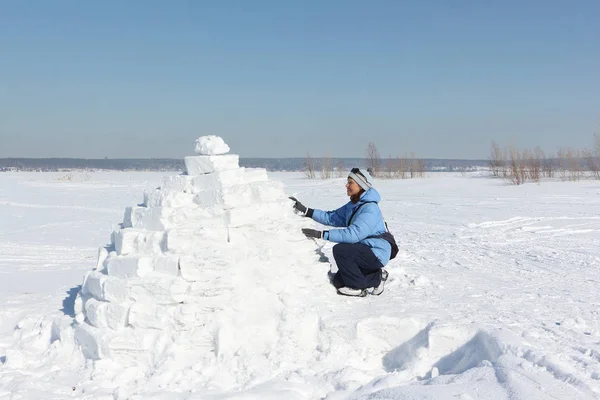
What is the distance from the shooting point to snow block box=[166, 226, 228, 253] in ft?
14.3

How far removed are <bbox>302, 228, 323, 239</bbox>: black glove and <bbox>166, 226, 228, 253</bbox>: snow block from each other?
2.69ft

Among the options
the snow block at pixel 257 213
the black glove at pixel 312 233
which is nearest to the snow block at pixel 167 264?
the snow block at pixel 257 213

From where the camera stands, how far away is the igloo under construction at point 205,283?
160 inches

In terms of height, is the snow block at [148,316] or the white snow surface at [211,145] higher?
the white snow surface at [211,145]

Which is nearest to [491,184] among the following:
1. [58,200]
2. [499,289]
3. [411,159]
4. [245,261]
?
[411,159]

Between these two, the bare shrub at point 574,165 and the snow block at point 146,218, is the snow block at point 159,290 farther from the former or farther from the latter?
the bare shrub at point 574,165

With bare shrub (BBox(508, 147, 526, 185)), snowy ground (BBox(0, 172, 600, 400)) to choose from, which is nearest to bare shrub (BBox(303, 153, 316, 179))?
bare shrub (BBox(508, 147, 526, 185))

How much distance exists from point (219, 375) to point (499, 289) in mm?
3065

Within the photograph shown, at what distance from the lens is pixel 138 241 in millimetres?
4605

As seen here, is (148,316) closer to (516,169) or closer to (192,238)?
(192,238)

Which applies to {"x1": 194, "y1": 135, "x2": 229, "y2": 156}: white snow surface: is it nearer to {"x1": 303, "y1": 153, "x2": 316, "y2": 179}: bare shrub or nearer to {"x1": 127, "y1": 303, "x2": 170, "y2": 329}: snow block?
{"x1": 127, "y1": 303, "x2": 170, "y2": 329}: snow block

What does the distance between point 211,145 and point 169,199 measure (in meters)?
0.60

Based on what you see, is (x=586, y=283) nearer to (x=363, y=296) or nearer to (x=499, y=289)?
(x=499, y=289)

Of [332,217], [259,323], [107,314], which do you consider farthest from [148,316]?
[332,217]
